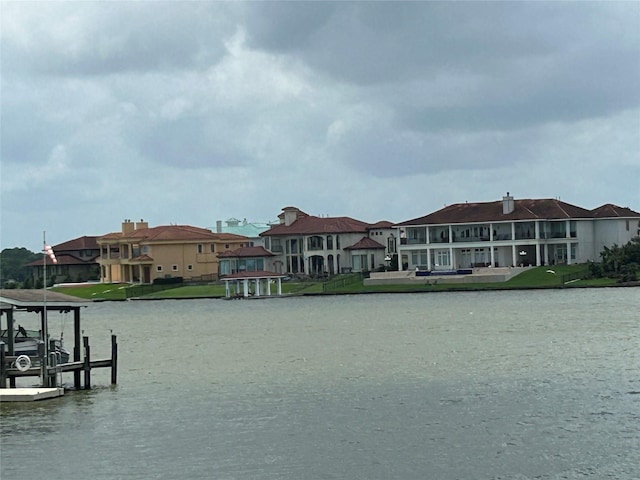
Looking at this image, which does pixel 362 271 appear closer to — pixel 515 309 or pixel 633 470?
pixel 515 309

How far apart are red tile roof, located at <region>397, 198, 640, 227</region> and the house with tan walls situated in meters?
24.1

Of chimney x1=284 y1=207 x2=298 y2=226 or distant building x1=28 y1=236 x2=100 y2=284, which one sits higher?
chimney x1=284 y1=207 x2=298 y2=226

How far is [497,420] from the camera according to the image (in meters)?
31.2

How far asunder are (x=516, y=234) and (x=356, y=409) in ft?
257

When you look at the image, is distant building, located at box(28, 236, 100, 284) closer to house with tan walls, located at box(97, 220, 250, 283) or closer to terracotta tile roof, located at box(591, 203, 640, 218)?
house with tan walls, located at box(97, 220, 250, 283)

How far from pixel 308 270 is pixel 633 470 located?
318 feet

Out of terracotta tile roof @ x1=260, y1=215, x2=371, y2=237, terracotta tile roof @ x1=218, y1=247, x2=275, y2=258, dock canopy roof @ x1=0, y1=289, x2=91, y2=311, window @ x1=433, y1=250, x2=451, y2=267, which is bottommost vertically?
dock canopy roof @ x1=0, y1=289, x2=91, y2=311

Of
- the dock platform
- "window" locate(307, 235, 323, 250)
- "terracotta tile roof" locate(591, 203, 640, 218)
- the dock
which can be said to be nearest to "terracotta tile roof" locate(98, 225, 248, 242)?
"window" locate(307, 235, 323, 250)

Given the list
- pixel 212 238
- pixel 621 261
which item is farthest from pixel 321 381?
pixel 212 238

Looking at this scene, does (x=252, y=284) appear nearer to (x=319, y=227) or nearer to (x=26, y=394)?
(x=319, y=227)

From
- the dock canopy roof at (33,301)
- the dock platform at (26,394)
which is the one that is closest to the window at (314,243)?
the dock canopy roof at (33,301)

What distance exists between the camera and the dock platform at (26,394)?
36.3 meters

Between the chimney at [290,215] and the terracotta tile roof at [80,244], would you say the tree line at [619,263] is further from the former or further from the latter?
the terracotta tile roof at [80,244]

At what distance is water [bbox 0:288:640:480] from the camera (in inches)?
1072
